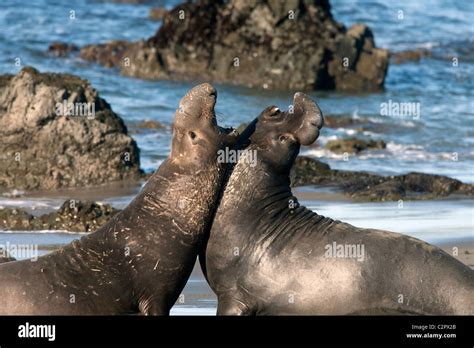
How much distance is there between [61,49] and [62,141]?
1469 cm

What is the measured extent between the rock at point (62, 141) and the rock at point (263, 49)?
9844 mm

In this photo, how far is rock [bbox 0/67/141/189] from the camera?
51.5ft

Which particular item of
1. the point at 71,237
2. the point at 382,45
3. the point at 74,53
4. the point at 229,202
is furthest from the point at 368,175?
the point at 382,45

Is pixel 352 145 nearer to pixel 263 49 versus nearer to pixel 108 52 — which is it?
pixel 263 49

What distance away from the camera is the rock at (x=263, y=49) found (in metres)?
→ 25.6

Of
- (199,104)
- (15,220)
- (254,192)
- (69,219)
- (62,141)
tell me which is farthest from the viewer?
(62,141)

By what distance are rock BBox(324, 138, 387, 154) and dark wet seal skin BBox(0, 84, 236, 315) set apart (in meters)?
10.1

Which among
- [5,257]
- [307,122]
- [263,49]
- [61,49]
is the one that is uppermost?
[307,122]

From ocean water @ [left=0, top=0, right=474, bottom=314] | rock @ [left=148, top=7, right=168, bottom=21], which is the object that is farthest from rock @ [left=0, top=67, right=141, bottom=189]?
rock @ [left=148, top=7, right=168, bottom=21]

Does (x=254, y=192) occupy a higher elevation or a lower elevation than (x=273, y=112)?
lower

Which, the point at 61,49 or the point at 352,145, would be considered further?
the point at 61,49

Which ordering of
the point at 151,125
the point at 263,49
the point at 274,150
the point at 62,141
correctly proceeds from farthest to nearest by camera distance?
the point at 263,49 → the point at 151,125 → the point at 62,141 → the point at 274,150

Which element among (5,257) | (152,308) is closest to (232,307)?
(152,308)

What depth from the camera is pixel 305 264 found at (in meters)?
8.97
